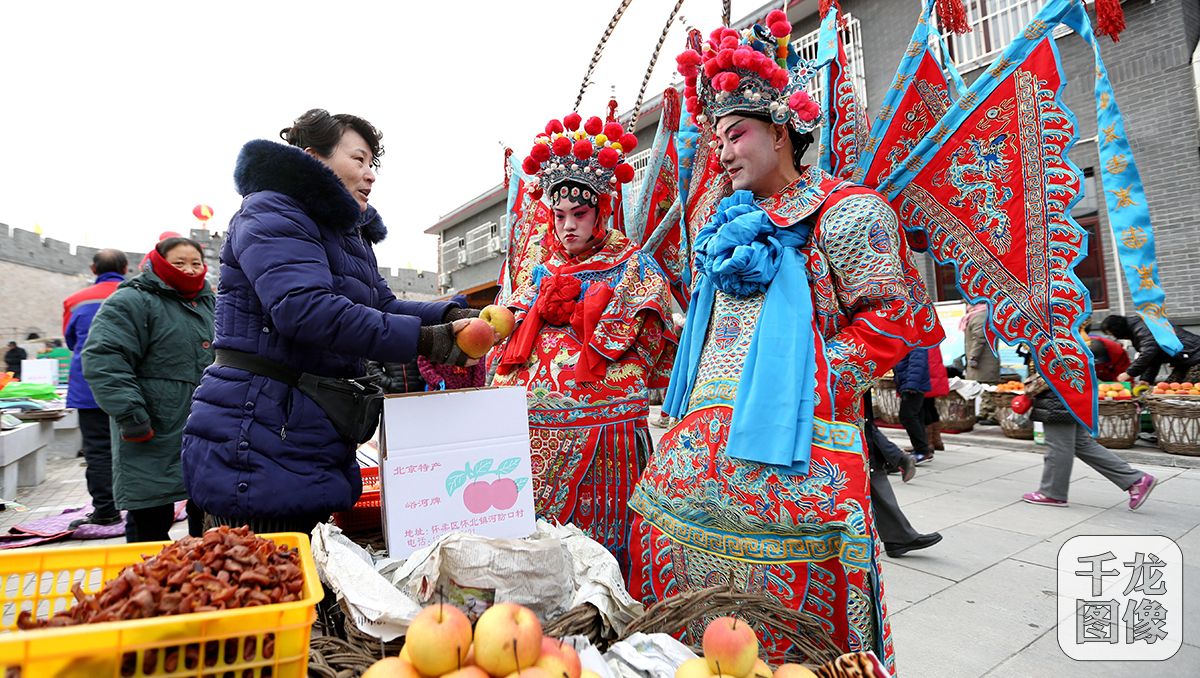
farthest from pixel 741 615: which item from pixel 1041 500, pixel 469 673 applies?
pixel 1041 500

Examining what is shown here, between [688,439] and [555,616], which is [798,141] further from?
[555,616]

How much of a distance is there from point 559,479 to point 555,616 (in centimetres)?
118

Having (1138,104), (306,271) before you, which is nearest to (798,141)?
(306,271)

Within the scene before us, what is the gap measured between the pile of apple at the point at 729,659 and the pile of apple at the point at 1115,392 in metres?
6.88

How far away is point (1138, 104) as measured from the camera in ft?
25.9

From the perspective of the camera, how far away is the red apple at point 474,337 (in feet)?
4.90

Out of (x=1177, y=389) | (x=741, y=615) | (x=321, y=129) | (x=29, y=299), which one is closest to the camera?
(x=741, y=615)

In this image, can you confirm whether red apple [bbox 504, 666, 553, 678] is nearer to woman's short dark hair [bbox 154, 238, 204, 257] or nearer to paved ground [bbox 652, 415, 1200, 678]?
paved ground [bbox 652, 415, 1200, 678]

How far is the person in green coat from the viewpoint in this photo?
112 inches

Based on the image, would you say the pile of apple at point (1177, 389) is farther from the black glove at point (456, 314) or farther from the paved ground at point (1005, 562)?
the black glove at point (456, 314)

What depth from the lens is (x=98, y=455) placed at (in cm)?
434

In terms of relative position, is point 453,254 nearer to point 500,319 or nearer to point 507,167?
point 507,167

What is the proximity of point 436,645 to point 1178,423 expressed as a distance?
727 cm

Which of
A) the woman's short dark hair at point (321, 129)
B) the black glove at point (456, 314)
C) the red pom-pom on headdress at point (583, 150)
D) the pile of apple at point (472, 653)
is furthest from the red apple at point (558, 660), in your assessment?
the red pom-pom on headdress at point (583, 150)
